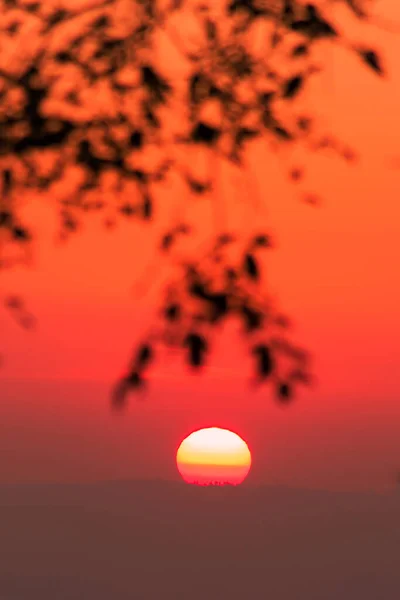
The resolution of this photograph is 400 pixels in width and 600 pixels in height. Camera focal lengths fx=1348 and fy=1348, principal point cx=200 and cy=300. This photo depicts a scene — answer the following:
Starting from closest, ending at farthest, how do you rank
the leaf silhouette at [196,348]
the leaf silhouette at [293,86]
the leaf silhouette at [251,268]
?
the leaf silhouette at [196,348], the leaf silhouette at [251,268], the leaf silhouette at [293,86]

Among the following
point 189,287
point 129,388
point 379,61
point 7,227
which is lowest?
point 129,388

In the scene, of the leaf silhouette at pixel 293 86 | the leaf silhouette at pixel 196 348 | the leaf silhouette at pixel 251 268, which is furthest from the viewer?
the leaf silhouette at pixel 293 86

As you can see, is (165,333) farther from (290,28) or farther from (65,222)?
(290,28)

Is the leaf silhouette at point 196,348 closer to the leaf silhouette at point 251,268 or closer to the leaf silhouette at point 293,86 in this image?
the leaf silhouette at point 251,268

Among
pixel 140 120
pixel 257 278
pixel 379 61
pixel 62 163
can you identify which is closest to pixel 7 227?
pixel 62 163

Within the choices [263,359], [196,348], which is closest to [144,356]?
[196,348]

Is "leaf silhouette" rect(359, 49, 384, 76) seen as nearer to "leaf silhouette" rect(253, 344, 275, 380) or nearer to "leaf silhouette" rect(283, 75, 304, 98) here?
"leaf silhouette" rect(283, 75, 304, 98)

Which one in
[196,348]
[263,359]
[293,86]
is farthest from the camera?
[293,86]

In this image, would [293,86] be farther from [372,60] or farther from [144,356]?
[144,356]

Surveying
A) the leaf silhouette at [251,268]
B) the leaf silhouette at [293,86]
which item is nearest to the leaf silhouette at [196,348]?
the leaf silhouette at [251,268]

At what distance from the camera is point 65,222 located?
8008 millimetres

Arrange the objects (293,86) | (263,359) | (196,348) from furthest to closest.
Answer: (293,86) < (263,359) < (196,348)

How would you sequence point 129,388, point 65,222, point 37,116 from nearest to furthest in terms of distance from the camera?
point 129,388, point 37,116, point 65,222

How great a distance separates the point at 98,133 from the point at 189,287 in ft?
3.72
